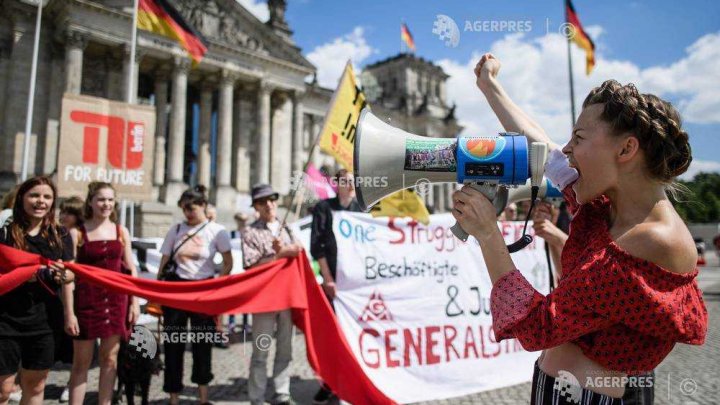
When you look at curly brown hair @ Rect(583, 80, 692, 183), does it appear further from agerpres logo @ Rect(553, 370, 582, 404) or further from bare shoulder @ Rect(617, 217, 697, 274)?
agerpres logo @ Rect(553, 370, 582, 404)

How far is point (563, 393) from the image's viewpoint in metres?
1.47

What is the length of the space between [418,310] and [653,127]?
407 cm

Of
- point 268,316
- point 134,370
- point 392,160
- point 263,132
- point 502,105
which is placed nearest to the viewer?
point 392,160

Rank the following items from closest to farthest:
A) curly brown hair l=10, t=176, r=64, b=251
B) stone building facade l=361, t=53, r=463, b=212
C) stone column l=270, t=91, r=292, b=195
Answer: curly brown hair l=10, t=176, r=64, b=251 < stone column l=270, t=91, r=292, b=195 < stone building facade l=361, t=53, r=463, b=212

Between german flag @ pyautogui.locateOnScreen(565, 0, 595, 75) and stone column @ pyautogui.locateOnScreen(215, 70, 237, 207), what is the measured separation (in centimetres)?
1956

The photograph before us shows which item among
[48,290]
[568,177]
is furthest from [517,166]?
[48,290]

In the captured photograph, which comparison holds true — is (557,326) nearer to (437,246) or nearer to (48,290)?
(48,290)

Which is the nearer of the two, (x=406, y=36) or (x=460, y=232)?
(x=460, y=232)

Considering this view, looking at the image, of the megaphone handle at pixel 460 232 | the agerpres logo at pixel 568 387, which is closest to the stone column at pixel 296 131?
the megaphone handle at pixel 460 232

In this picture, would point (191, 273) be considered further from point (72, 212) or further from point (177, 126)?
point (177, 126)

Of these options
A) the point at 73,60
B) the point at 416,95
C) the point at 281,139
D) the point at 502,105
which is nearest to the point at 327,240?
the point at 502,105

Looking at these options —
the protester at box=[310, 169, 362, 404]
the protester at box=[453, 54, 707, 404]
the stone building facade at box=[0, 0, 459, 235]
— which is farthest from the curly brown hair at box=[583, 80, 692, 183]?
the stone building facade at box=[0, 0, 459, 235]

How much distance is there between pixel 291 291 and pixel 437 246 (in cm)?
198

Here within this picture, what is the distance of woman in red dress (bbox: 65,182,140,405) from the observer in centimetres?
408
